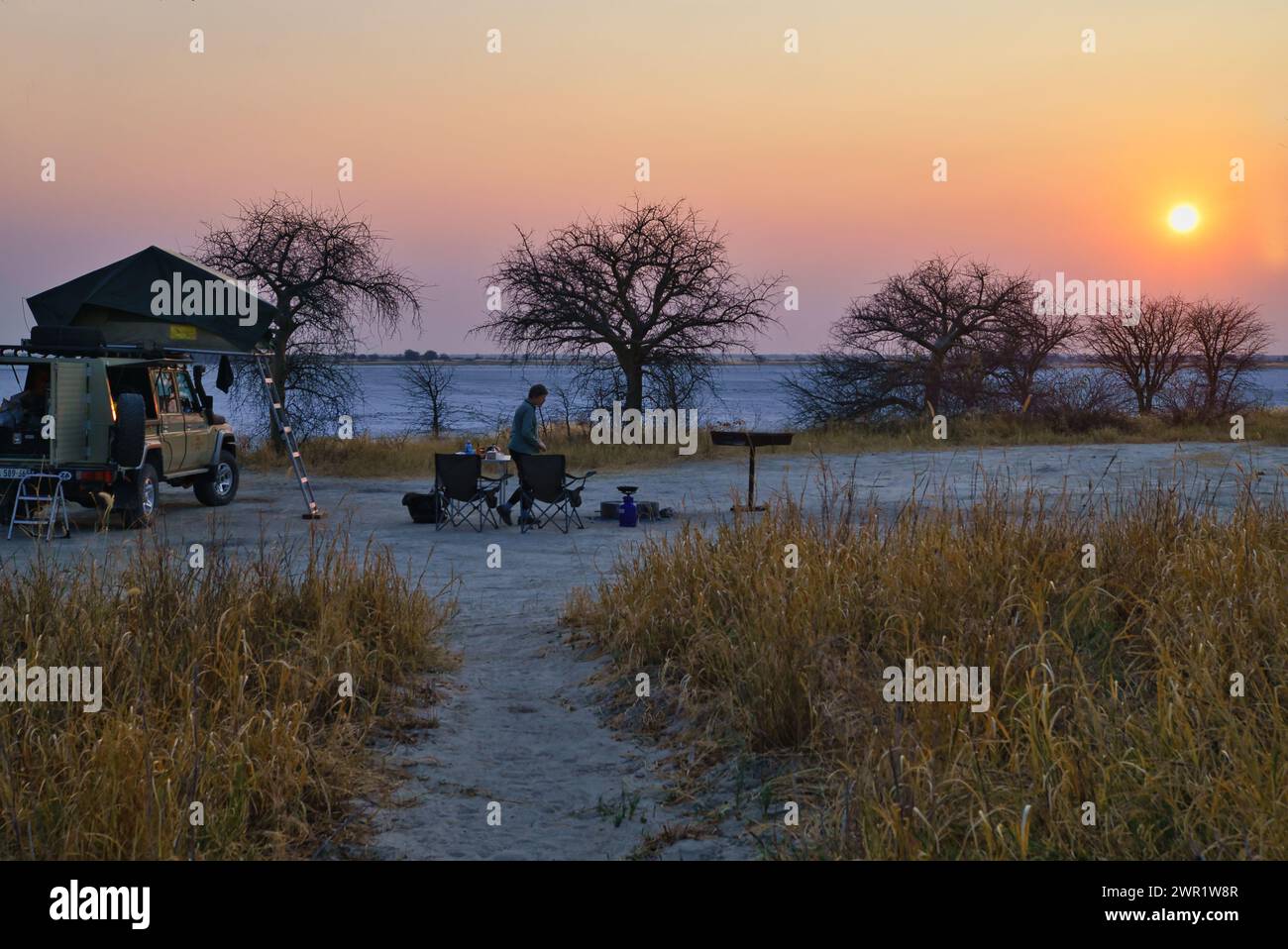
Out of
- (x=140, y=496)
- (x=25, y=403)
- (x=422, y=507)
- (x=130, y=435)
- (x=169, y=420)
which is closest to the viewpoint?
(x=130, y=435)

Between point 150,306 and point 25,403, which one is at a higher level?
point 150,306

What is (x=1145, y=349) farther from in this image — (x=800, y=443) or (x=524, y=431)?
(x=524, y=431)

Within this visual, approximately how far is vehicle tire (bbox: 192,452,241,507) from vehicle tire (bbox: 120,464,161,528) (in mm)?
2009

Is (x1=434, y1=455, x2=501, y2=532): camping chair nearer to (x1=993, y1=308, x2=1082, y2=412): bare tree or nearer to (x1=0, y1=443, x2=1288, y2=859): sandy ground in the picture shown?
(x1=0, y1=443, x2=1288, y2=859): sandy ground

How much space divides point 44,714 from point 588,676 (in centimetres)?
277

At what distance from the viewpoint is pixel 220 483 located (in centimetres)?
1598

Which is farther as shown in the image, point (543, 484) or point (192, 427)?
point (192, 427)

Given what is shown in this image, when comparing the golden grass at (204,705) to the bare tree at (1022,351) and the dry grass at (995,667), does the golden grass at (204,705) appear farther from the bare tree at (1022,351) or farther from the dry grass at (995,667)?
the bare tree at (1022,351)

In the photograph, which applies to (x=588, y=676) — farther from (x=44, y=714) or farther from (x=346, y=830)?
(x=44, y=714)

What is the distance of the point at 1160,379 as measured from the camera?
29484mm

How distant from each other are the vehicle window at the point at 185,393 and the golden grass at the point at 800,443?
5.21m

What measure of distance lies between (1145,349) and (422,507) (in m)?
22.0

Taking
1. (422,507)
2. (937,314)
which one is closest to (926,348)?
(937,314)

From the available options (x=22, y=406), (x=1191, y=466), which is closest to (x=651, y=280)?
(x=1191, y=466)
